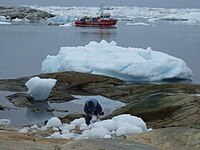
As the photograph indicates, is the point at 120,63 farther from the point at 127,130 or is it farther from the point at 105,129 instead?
the point at 127,130

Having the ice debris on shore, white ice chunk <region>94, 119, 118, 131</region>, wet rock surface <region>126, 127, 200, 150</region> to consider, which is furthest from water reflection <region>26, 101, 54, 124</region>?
wet rock surface <region>126, 127, 200, 150</region>

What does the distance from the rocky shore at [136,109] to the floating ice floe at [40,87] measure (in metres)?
0.20

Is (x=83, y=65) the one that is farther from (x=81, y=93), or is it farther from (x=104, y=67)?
(x=81, y=93)

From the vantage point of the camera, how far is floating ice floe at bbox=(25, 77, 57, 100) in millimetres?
12133

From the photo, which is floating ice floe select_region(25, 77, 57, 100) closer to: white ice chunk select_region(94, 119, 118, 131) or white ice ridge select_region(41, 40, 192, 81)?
white ice ridge select_region(41, 40, 192, 81)

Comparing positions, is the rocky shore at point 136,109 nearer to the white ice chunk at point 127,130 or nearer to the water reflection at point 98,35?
the white ice chunk at point 127,130

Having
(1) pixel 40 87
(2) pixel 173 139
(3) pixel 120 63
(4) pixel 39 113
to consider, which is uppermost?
(2) pixel 173 139

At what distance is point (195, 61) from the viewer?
23422mm

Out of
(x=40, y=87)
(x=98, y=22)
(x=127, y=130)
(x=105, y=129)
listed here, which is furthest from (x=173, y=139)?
(x=98, y=22)

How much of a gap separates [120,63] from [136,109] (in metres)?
6.88

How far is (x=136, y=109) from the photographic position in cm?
915

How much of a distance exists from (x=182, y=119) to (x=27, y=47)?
2349cm

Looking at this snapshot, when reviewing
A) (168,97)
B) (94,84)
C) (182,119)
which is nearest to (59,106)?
(94,84)

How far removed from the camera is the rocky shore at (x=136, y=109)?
179 inches
